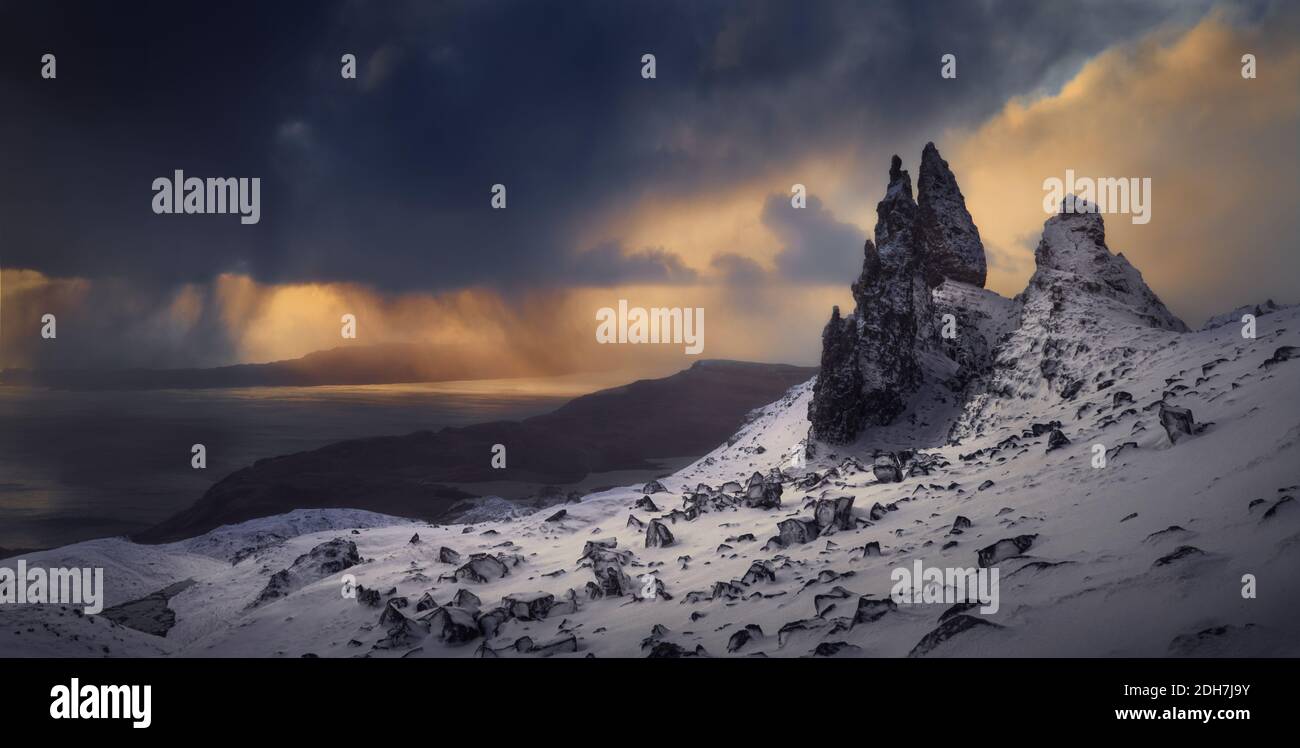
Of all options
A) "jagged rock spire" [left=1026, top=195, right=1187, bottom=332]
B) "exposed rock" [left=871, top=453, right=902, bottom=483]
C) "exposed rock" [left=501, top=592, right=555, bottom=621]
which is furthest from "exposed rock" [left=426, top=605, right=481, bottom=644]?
"jagged rock spire" [left=1026, top=195, right=1187, bottom=332]

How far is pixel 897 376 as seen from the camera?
24.7 m

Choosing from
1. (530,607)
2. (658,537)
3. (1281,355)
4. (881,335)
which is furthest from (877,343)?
(530,607)

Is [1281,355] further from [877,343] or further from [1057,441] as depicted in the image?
[877,343]

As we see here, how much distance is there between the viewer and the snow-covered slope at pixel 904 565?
3770 mm

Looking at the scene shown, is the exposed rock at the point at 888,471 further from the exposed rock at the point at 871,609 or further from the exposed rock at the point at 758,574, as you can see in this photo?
the exposed rock at the point at 871,609

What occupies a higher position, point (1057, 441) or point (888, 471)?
point (1057, 441)

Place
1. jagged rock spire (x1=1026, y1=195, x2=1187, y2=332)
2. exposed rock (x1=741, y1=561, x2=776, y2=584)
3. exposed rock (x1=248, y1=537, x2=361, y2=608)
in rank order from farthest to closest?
1. jagged rock spire (x1=1026, y1=195, x2=1187, y2=332)
2. exposed rock (x1=248, y1=537, x2=361, y2=608)
3. exposed rock (x1=741, y1=561, x2=776, y2=584)

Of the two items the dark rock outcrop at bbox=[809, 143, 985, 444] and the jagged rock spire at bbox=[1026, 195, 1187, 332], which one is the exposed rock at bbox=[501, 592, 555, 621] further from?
the jagged rock spire at bbox=[1026, 195, 1187, 332]

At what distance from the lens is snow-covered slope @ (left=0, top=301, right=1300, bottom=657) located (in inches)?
148

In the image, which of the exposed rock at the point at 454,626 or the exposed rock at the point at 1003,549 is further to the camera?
the exposed rock at the point at 454,626

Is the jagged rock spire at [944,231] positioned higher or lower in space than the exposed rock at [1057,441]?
higher

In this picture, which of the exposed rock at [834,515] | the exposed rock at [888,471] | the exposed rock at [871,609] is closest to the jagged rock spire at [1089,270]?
the exposed rock at [888,471]

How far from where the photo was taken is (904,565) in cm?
610
